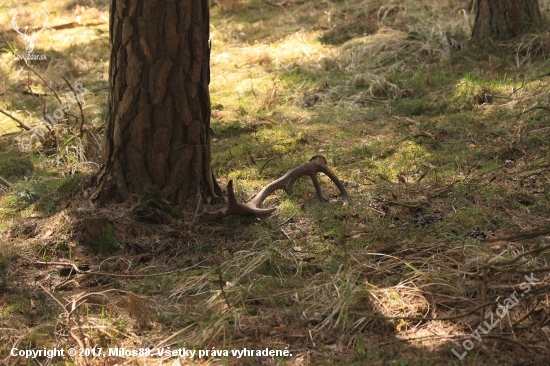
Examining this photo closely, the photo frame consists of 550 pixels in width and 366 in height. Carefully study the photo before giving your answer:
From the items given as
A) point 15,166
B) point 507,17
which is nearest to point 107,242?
point 15,166

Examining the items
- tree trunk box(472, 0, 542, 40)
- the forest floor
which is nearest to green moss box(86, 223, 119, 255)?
the forest floor

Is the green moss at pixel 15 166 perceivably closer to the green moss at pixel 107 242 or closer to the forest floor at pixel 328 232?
the forest floor at pixel 328 232

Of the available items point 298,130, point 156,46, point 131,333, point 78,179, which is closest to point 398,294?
point 131,333

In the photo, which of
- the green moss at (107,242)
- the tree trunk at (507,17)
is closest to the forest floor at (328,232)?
the green moss at (107,242)

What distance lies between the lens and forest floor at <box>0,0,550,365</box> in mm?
2922

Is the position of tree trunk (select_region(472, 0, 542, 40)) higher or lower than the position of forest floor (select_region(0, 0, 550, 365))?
higher

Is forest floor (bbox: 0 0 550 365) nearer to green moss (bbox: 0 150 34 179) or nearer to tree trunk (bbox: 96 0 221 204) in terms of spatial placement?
green moss (bbox: 0 150 34 179)

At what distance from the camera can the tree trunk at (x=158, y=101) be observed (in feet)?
12.9

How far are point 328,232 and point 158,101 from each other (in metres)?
1.39

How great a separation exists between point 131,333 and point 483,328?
1685 millimetres

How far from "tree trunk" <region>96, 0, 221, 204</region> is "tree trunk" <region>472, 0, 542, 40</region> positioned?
4390mm

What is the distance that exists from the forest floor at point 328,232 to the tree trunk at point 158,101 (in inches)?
10.0

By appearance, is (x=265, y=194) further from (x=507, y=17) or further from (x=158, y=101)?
(x=507, y=17)

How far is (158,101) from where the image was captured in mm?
3996
